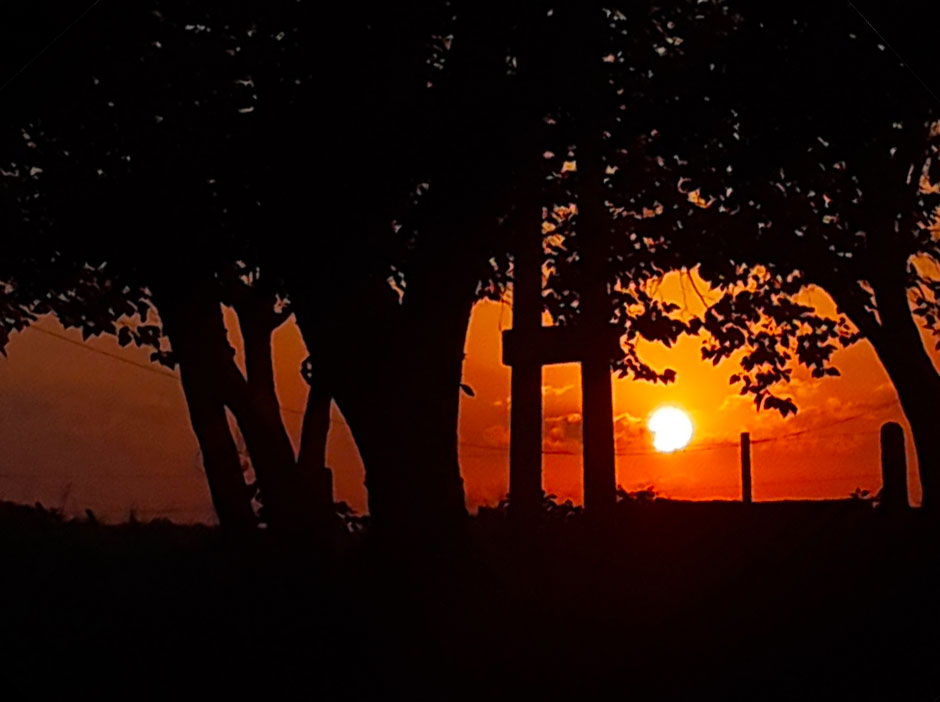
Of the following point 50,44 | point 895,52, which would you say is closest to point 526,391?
point 895,52

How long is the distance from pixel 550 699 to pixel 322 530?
6303 mm

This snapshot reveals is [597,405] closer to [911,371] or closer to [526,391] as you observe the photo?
[526,391]

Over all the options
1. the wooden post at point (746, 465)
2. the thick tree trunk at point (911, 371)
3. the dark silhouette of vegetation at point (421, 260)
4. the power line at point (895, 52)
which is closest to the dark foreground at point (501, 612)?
the dark silhouette of vegetation at point (421, 260)

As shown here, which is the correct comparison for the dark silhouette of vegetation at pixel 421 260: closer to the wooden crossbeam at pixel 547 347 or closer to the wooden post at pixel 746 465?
the wooden crossbeam at pixel 547 347

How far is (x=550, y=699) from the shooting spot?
406 inches

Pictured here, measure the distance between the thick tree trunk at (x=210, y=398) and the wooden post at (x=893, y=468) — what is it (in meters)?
8.65

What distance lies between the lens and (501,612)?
392 inches

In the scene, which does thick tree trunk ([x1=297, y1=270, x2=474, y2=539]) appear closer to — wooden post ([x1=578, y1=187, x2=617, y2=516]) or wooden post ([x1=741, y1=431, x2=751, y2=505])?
wooden post ([x1=578, y1=187, x2=617, y2=516])

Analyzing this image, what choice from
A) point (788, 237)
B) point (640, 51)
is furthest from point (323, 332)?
point (788, 237)

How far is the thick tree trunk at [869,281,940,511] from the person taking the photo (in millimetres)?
18094

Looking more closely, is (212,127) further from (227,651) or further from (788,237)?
(788,237)

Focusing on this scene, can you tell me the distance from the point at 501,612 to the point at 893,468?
10.4 metres

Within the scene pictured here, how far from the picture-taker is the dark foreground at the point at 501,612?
396 inches

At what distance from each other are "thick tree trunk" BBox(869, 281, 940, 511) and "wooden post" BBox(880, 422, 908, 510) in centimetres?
39
